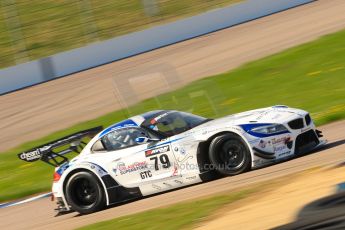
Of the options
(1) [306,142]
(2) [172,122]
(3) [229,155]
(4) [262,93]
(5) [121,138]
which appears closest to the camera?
(3) [229,155]

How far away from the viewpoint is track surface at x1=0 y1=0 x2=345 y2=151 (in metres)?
20.6

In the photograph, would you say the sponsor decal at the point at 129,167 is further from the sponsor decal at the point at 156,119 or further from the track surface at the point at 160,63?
the track surface at the point at 160,63

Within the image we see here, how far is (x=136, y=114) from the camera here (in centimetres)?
1232

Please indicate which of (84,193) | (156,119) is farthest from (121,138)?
(84,193)

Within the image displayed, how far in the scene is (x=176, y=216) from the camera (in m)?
9.77

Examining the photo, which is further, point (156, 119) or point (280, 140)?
point (156, 119)

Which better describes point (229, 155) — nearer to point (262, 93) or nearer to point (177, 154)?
point (177, 154)

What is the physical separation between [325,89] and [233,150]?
6.16m

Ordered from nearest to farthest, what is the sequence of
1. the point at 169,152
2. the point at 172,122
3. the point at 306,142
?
the point at 306,142 < the point at 169,152 < the point at 172,122

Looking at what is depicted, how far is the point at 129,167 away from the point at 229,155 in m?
1.55

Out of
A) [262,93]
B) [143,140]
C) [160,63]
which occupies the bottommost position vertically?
[143,140]

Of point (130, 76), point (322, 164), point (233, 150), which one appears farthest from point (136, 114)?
point (322, 164)

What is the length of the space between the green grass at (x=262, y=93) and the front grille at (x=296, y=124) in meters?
1.27

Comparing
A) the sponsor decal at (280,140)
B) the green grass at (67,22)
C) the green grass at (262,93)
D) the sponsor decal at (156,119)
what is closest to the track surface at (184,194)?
the sponsor decal at (280,140)
